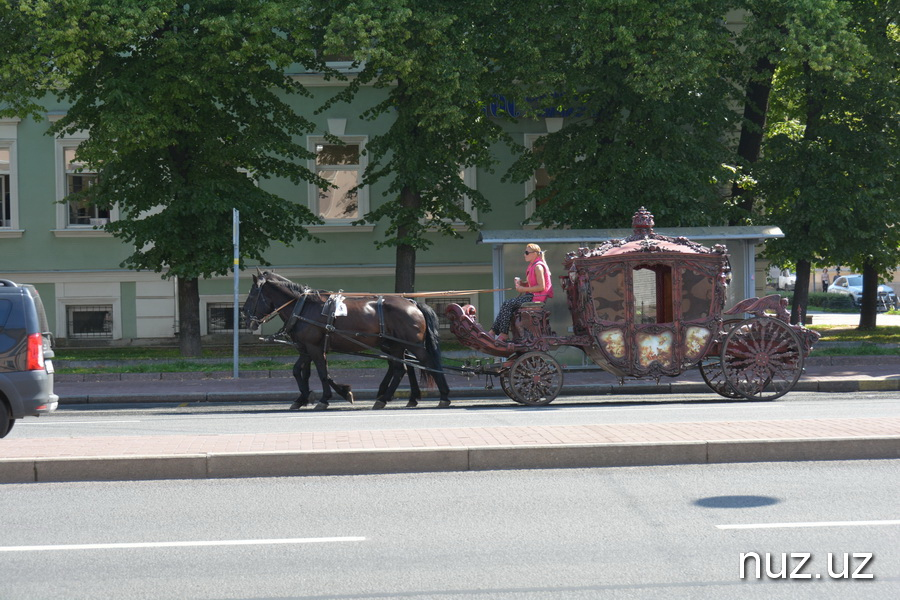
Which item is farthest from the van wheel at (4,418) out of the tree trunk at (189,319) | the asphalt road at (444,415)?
the tree trunk at (189,319)

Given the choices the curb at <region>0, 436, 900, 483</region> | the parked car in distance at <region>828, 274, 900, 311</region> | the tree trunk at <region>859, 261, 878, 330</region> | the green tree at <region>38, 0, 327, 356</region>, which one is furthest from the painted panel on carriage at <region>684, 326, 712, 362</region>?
the parked car in distance at <region>828, 274, 900, 311</region>

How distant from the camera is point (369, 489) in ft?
25.8

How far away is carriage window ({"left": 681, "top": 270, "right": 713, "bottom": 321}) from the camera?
14.2 m

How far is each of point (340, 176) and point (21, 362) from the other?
19.1 meters

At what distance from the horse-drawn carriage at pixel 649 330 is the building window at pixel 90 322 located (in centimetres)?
1774

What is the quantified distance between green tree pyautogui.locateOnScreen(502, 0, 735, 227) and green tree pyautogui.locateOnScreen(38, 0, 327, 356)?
17.9 ft

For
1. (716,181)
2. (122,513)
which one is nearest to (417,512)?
(122,513)

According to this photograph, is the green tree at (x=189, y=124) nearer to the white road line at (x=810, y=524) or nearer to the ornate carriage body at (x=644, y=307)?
the ornate carriage body at (x=644, y=307)

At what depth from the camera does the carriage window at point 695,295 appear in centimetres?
1416

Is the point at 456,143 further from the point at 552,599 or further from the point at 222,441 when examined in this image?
the point at 552,599

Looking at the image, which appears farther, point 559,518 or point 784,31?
point 784,31

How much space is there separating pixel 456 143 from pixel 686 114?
5.32 m

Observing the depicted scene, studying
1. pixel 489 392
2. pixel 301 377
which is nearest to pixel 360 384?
pixel 489 392

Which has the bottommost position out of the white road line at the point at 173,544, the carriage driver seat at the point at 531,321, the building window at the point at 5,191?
the white road line at the point at 173,544
